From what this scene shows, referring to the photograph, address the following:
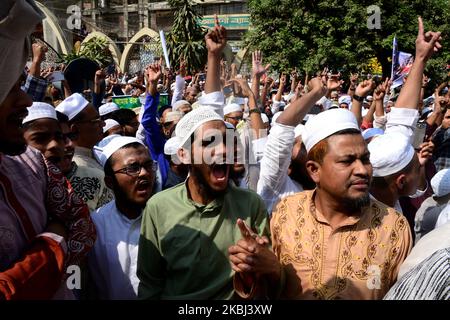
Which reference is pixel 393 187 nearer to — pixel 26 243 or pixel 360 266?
pixel 360 266

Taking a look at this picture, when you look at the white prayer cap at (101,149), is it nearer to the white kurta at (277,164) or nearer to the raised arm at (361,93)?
the white kurta at (277,164)

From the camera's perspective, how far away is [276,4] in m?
21.9

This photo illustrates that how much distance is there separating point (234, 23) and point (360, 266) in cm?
3924

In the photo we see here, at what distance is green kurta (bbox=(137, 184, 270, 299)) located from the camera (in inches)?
81.7

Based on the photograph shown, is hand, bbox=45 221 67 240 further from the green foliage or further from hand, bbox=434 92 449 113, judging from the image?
the green foliage

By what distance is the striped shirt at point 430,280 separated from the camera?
1.15m

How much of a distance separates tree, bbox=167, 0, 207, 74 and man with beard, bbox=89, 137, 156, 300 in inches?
1189

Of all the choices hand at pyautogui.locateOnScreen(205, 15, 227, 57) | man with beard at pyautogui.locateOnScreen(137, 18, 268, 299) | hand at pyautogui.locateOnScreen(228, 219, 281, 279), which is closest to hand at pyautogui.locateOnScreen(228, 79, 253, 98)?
hand at pyautogui.locateOnScreen(205, 15, 227, 57)

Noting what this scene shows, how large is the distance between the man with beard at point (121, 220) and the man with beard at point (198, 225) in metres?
0.32

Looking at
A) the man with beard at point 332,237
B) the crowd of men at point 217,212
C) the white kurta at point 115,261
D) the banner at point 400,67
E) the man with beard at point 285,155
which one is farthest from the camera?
the banner at point 400,67

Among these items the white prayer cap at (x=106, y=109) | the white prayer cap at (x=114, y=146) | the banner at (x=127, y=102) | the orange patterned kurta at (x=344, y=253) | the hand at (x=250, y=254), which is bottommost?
the banner at (x=127, y=102)

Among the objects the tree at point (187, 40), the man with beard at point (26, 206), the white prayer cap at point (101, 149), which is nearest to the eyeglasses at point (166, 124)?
the white prayer cap at point (101, 149)

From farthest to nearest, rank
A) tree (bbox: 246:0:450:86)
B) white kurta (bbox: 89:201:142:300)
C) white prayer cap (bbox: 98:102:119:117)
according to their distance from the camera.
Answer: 1. tree (bbox: 246:0:450:86)
2. white prayer cap (bbox: 98:102:119:117)
3. white kurta (bbox: 89:201:142:300)

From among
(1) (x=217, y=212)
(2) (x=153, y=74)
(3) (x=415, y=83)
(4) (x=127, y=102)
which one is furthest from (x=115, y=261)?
(4) (x=127, y=102)
